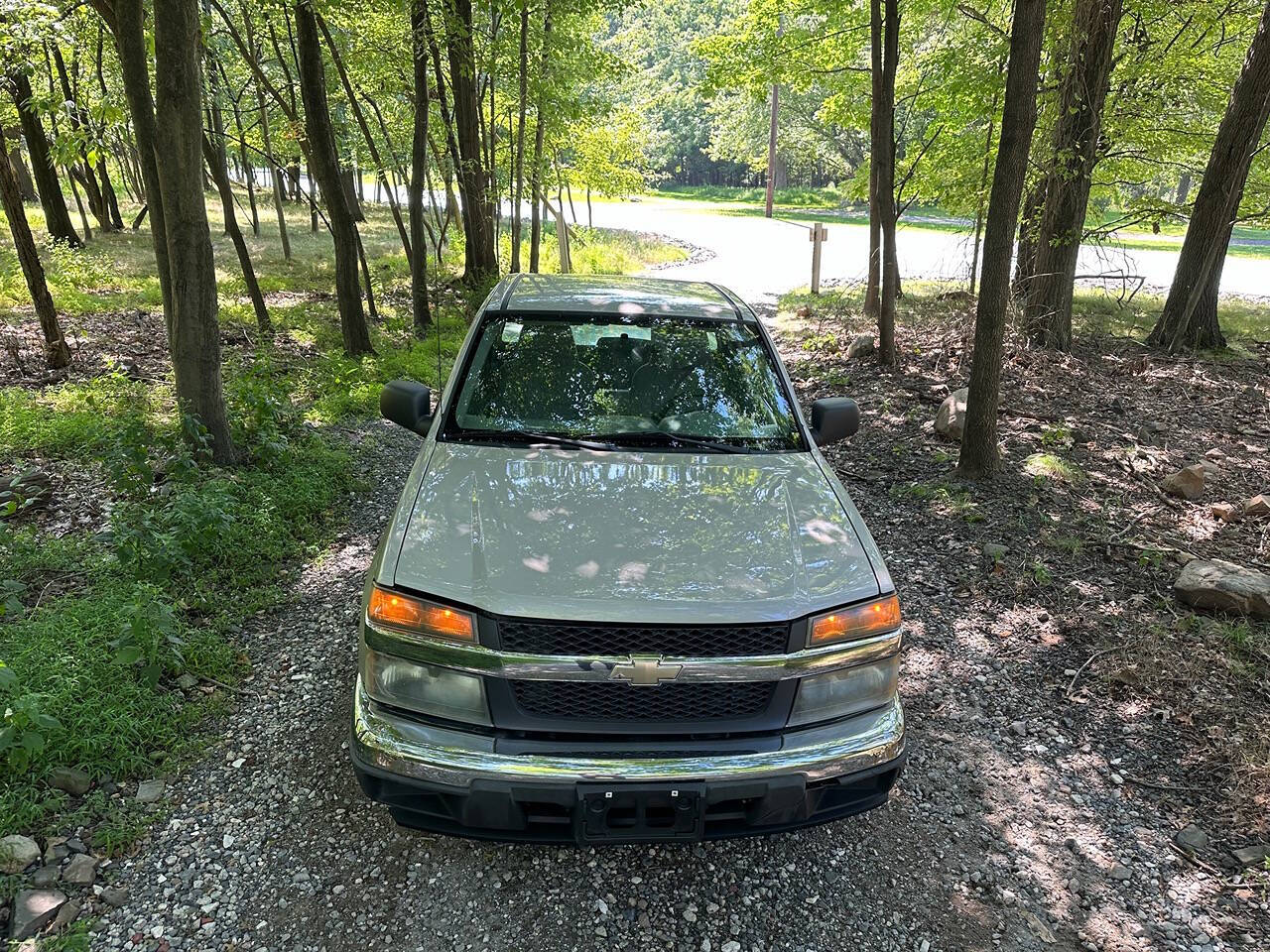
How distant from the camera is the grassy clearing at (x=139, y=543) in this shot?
2861mm

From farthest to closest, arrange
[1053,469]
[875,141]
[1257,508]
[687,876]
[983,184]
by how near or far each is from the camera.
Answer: [983,184], [875,141], [1053,469], [1257,508], [687,876]

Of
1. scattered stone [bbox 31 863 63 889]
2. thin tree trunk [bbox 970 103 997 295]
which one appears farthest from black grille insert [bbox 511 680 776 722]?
thin tree trunk [bbox 970 103 997 295]

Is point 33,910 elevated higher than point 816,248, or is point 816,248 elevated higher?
point 816,248

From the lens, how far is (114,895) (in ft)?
7.83

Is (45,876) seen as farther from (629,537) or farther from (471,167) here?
(471,167)

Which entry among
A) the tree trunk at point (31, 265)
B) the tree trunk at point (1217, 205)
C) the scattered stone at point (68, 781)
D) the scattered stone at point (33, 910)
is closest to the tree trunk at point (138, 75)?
the tree trunk at point (31, 265)

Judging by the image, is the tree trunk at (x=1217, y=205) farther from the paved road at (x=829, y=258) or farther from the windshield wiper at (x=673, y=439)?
the windshield wiper at (x=673, y=439)

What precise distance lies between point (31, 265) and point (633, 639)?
774 cm

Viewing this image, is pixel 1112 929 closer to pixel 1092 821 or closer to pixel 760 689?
pixel 1092 821

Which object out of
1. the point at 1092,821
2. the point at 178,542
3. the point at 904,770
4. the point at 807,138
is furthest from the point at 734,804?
the point at 807,138

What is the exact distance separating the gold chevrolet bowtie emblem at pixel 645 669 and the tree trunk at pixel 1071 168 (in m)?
7.95

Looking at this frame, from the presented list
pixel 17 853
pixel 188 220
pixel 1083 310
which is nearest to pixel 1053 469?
pixel 17 853

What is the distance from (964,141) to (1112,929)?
11414 millimetres

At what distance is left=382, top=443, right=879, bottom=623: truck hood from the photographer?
225 centimetres
